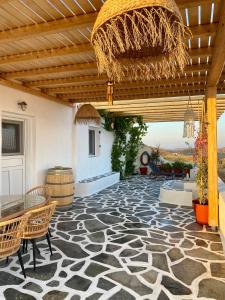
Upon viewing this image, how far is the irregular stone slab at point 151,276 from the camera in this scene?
10.3 ft

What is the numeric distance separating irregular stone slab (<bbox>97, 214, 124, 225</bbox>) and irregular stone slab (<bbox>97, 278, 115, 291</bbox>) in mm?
2286

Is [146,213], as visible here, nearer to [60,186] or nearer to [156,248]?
[156,248]

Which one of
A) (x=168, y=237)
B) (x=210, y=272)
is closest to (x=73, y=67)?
(x=168, y=237)

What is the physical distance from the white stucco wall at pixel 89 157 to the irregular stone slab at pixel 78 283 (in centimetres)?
541

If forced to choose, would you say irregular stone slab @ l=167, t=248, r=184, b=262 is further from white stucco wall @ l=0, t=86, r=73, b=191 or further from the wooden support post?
white stucco wall @ l=0, t=86, r=73, b=191

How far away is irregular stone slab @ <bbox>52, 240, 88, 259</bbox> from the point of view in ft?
12.6

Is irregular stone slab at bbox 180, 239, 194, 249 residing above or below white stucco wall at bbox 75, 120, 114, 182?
below

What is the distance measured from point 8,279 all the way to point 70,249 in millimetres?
1102

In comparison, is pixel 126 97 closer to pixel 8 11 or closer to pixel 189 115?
pixel 189 115

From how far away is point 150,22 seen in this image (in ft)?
5.38

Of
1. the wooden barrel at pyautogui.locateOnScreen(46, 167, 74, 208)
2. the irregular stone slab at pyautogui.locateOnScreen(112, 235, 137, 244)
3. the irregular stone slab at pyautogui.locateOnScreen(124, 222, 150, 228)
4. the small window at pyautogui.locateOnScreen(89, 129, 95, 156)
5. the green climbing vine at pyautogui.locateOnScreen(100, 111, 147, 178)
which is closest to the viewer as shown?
the irregular stone slab at pyautogui.locateOnScreen(112, 235, 137, 244)

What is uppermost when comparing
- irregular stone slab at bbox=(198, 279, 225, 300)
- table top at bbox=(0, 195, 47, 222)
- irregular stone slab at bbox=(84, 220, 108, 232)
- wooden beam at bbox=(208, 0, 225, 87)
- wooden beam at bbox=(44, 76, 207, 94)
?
wooden beam at bbox=(44, 76, 207, 94)

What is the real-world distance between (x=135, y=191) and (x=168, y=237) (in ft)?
14.2

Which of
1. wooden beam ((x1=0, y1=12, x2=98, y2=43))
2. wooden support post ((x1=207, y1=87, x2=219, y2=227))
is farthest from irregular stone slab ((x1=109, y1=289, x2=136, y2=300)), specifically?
wooden beam ((x1=0, y1=12, x2=98, y2=43))
